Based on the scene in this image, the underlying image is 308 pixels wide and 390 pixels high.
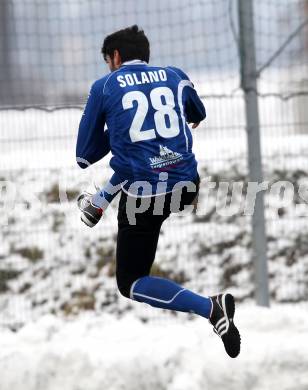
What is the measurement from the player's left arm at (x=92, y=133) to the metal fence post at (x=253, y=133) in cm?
262

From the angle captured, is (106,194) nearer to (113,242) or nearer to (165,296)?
(165,296)

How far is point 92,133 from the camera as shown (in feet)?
17.6

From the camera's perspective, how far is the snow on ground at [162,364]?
23.2 ft

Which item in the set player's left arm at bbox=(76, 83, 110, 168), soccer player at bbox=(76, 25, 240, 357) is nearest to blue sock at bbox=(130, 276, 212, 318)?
soccer player at bbox=(76, 25, 240, 357)

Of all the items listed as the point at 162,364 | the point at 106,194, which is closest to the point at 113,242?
the point at 162,364

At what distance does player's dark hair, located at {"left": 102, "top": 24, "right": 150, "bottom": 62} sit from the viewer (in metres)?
5.37

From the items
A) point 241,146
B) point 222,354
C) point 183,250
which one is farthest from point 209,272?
point 222,354

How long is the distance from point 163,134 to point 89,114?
0.38 metres

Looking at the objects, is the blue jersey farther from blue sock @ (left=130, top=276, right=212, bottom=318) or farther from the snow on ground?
the snow on ground

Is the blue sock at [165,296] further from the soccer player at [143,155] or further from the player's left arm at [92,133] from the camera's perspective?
the player's left arm at [92,133]

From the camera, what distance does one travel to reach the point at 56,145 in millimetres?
8000

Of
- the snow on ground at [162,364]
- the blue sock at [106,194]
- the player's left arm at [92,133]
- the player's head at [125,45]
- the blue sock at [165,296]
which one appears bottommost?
the snow on ground at [162,364]

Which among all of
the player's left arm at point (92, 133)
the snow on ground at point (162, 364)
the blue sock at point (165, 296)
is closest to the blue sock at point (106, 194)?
the player's left arm at point (92, 133)

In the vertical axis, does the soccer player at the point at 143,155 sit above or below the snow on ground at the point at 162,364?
above
